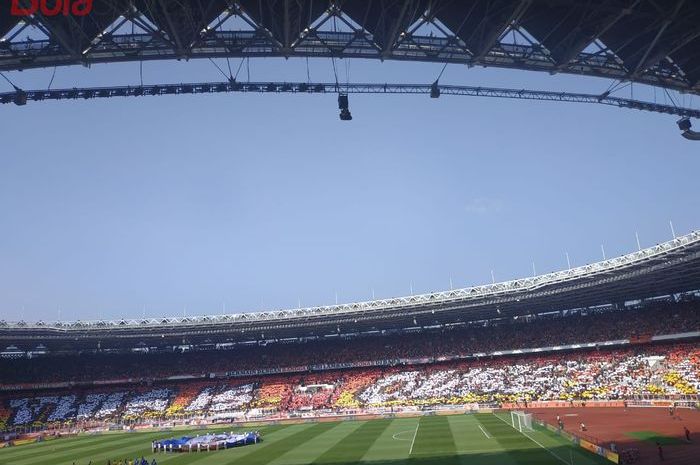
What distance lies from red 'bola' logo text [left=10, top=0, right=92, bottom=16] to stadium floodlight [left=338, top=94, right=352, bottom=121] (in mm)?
7072

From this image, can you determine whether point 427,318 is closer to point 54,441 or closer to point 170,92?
point 54,441

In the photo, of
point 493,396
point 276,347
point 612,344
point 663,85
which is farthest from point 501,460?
point 276,347

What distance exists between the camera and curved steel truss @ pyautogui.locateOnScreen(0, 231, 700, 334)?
44.6 m

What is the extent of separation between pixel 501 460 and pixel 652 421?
17640 mm

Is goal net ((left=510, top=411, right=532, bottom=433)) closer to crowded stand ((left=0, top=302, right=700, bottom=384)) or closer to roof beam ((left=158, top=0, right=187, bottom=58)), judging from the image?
crowded stand ((left=0, top=302, right=700, bottom=384))

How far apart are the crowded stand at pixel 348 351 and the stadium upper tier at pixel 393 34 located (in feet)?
187

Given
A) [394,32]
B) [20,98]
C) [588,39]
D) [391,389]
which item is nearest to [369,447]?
[20,98]

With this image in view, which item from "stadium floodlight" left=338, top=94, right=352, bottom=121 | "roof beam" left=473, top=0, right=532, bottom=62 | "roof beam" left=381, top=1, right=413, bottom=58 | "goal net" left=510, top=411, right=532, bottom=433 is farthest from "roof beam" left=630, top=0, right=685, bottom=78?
"goal net" left=510, top=411, right=532, bottom=433

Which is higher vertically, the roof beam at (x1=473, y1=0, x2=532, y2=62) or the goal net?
the roof beam at (x1=473, y1=0, x2=532, y2=62)

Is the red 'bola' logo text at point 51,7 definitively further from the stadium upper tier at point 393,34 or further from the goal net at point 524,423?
the goal net at point 524,423

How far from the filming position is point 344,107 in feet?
50.4

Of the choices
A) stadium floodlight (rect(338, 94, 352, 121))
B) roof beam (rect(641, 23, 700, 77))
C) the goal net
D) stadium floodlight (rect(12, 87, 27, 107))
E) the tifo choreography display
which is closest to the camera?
roof beam (rect(641, 23, 700, 77))

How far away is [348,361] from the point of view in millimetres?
72625

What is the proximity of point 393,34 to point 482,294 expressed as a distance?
51490 millimetres
